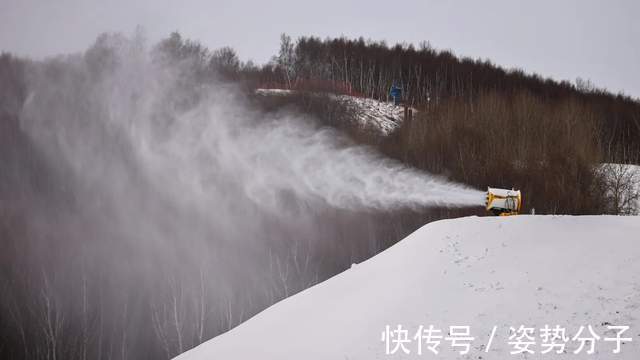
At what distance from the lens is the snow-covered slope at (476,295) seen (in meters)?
10.4

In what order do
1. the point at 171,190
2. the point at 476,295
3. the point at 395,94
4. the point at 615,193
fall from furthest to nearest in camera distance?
1. the point at 395,94
2. the point at 171,190
3. the point at 615,193
4. the point at 476,295

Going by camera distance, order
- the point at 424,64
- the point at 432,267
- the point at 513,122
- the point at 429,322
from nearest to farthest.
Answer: the point at 429,322
the point at 432,267
the point at 513,122
the point at 424,64

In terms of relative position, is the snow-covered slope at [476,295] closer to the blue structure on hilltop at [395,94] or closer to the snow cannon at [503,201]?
the snow cannon at [503,201]

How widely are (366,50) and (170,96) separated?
140 ft

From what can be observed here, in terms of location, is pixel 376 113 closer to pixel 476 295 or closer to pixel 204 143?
pixel 204 143

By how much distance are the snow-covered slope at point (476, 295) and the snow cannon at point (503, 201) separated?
0.80m

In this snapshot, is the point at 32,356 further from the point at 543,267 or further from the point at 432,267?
the point at 543,267

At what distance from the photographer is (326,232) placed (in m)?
41.2

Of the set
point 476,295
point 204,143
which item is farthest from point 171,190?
point 476,295

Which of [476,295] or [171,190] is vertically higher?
[476,295]

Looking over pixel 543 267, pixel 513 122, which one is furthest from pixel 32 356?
pixel 513 122

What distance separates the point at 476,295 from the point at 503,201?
573 centimetres

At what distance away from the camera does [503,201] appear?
1691cm

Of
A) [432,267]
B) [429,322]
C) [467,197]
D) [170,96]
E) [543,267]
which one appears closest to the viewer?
[429,322]
